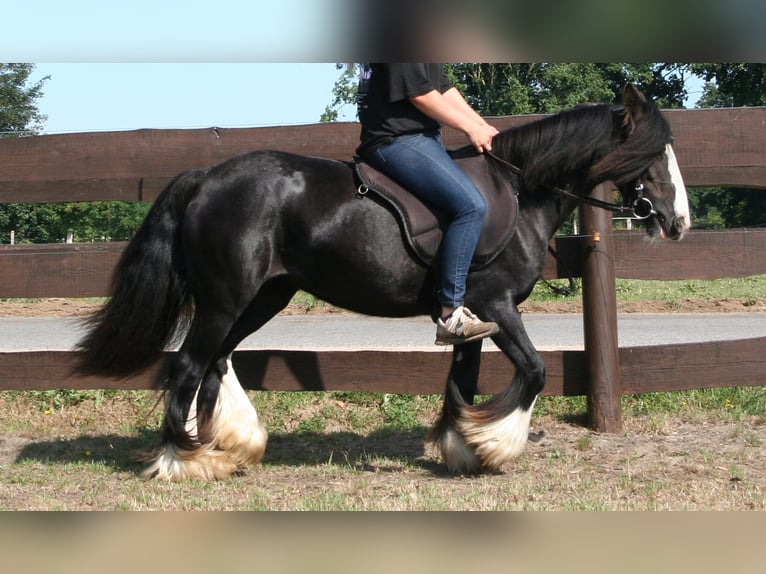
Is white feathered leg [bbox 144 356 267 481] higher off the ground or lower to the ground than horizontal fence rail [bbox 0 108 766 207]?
lower

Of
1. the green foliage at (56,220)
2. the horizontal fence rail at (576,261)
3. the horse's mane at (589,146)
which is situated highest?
the green foliage at (56,220)

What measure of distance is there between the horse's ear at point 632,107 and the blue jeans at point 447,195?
39.1 inches

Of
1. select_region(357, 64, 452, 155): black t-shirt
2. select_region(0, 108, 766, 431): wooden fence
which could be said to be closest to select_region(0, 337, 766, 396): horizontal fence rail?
select_region(0, 108, 766, 431): wooden fence

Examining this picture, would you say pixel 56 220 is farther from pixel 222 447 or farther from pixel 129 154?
pixel 222 447

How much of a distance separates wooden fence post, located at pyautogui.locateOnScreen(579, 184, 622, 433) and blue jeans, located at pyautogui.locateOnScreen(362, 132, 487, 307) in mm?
1402

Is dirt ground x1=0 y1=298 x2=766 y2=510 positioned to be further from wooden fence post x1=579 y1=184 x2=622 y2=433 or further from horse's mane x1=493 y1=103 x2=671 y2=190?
horse's mane x1=493 y1=103 x2=671 y2=190

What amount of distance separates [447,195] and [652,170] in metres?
1.26

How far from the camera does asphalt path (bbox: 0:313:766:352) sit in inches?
372

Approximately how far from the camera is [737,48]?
2.70 m

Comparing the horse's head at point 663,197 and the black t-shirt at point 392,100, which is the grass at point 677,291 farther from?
the black t-shirt at point 392,100

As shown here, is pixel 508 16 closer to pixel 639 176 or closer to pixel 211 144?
pixel 639 176

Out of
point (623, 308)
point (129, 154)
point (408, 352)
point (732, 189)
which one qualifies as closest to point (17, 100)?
point (129, 154)

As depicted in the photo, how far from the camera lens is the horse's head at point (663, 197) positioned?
16.1ft

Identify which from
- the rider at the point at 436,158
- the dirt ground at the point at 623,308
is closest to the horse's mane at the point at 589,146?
the rider at the point at 436,158
